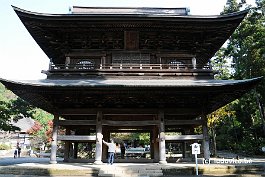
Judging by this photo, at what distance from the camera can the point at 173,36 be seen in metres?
16.1

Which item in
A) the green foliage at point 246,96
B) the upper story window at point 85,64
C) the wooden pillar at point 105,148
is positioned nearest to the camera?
the upper story window at point 85,64

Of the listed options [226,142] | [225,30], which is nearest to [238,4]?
[226,142]

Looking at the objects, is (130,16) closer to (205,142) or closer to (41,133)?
(205,142)

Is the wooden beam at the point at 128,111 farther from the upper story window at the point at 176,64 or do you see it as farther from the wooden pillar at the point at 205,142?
the upper story window at the point at 176,64

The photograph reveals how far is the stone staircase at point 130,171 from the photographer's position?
12.2 m

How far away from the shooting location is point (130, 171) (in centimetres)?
1259

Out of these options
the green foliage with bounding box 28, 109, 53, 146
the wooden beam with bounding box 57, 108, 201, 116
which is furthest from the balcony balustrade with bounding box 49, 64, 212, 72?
the green foliage with bounding box 28, 109, 53, 146

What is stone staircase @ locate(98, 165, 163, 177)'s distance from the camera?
1223 centimetres

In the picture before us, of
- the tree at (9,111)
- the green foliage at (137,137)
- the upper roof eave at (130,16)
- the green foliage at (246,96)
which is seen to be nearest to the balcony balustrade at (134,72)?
the upper roof eave at (130,16)

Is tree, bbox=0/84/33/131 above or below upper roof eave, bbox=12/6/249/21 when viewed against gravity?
below

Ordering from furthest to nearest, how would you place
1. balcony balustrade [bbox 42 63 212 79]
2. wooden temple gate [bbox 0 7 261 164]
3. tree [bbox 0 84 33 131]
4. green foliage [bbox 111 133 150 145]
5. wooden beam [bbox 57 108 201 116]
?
green foliage [bbox 111 133 150 145], tree [bbox 0 84 33 131], wooden beam [bbox 57 108 201 116], balcony balustrade [bbox 42 63 212 79], wooden temple gate [bbox 0 7 261 164]

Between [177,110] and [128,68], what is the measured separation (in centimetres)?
409

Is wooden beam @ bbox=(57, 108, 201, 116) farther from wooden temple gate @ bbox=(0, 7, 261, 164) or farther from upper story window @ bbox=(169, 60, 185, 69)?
upper story window @ bbox=(169, 60, 185, 69)

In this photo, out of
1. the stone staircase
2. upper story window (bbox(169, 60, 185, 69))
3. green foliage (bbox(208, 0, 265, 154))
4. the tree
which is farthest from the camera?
green foliage (bbox(208, 0, 265, 154))
